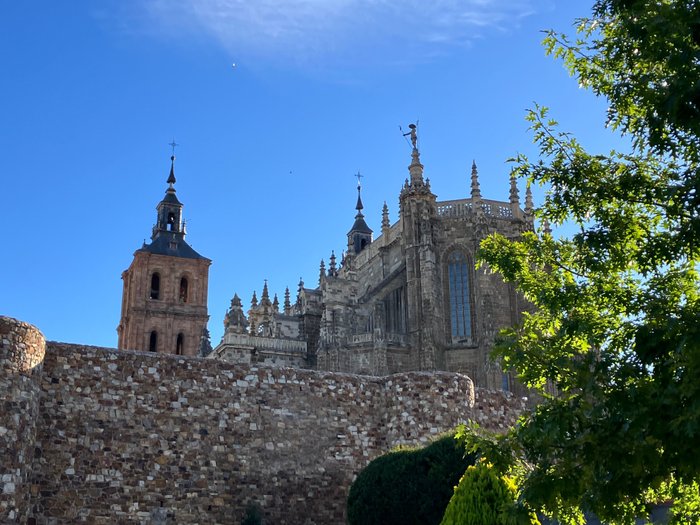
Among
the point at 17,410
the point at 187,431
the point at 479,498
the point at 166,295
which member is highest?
the point at 166,295

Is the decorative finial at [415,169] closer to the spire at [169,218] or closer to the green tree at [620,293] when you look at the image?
the spire at [169,218]

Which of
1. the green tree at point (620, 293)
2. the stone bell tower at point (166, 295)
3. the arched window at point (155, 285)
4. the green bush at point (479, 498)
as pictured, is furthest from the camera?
the arched window at point (155, 285)

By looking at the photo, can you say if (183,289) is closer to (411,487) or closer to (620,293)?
(411,487)

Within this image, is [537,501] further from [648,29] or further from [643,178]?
[648,29]

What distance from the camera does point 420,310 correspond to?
161ft

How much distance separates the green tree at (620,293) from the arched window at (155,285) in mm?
61461

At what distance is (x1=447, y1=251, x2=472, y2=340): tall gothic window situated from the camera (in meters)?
49.2

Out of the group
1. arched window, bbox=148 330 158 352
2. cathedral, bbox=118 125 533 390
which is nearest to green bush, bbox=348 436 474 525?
cathedral, bbox=118 125 533 390

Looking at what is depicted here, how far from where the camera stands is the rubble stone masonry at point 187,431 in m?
17.1

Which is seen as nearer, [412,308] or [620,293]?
[620,293]

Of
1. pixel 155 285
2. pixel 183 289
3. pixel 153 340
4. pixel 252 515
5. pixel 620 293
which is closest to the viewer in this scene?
pixel 620 293

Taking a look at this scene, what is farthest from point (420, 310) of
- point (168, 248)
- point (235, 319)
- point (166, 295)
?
point (168, 248)

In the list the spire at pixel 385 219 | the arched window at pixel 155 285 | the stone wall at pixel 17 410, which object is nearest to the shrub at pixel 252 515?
the stone wall at pixel 17 410

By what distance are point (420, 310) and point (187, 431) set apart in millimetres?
30906
